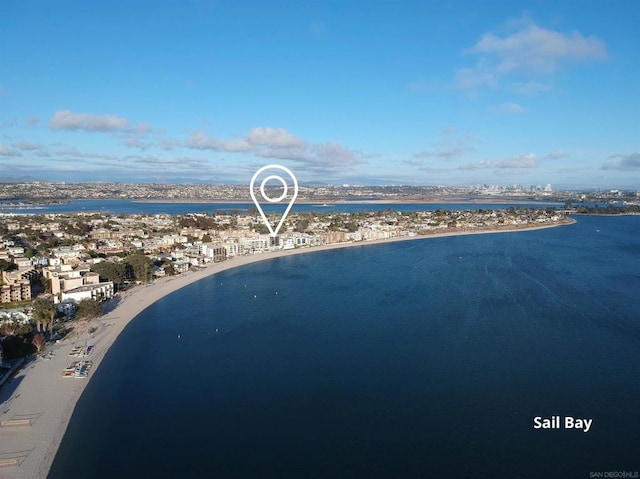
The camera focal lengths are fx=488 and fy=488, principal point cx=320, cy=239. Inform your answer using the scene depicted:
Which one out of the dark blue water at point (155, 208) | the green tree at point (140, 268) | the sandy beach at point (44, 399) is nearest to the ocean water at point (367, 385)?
the sandy beach at point (44, 399)

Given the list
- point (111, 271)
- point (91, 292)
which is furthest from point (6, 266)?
point (91, 292)

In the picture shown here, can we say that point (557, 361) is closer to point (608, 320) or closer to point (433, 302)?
point (608, 320)

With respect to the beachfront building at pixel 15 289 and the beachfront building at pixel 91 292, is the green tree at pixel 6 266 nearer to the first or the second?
the beachfront building at pixel 15 289

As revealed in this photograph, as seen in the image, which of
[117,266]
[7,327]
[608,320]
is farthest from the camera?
[117,266]

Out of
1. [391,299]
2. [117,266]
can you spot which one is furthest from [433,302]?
[117,266]

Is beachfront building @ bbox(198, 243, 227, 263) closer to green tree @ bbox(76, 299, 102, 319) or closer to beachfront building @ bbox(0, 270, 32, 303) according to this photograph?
beachfront building @ bbox(0, 270, 32, 303)

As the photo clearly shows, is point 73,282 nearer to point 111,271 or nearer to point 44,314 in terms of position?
point 111,271

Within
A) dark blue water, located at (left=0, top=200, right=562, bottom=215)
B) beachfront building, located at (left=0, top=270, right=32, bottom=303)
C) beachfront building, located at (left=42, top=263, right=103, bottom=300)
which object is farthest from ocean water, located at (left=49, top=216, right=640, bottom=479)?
dark blue water, located at (left=0, top=200, right=562, bottom=215)
